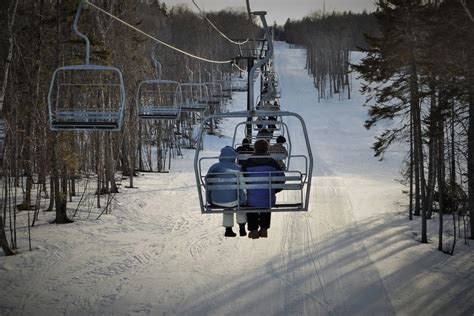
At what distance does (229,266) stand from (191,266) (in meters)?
1.09

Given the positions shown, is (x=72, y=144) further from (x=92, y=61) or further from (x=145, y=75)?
(x=145, y=75)

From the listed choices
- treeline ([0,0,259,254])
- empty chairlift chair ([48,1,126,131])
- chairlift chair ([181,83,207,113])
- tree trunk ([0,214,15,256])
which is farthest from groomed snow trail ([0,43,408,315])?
chairlift chair ([181,83,207,113])

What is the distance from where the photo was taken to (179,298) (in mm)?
10727

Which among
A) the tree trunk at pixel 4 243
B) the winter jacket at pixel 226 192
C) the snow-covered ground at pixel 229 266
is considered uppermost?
the winter jacket at pixel 226 192

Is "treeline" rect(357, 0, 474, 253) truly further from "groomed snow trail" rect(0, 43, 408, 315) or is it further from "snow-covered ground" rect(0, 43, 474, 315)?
"groomed snow trail" rect(0, 43, 408, 315)

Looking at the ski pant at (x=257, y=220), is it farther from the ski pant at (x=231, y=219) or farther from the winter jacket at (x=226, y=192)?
the winter jacket at (x=226, y=192)

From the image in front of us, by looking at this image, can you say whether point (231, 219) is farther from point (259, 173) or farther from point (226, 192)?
point (259, 173)

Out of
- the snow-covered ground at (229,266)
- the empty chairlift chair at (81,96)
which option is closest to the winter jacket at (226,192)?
the empty chairlift chair at (81,96)

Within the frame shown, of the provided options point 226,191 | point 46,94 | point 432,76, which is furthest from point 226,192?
point 46,94

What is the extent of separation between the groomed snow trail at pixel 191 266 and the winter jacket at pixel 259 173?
421cm

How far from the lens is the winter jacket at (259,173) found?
679cm

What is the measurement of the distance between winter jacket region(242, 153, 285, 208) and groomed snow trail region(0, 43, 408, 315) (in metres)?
4.21

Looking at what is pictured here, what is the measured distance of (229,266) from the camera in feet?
42.2

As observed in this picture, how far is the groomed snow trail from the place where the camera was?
34.1ft
